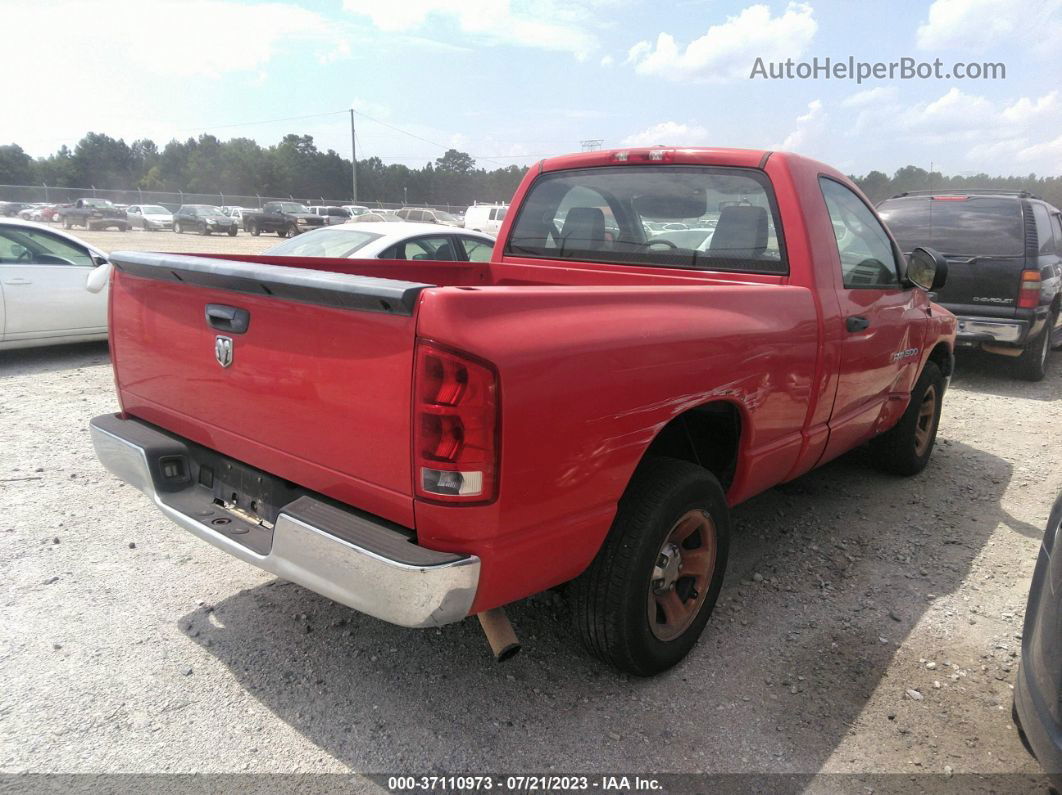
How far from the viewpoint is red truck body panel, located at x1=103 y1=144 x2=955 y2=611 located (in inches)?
79.0

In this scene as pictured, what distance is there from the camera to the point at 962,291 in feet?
25.7

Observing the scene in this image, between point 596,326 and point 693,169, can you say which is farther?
point 693,169

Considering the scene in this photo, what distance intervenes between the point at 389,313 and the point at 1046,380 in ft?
29.5

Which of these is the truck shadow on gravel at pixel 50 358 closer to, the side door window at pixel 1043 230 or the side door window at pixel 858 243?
the side door window at pixel 858 243

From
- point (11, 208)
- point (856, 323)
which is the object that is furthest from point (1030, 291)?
point (11, 208)

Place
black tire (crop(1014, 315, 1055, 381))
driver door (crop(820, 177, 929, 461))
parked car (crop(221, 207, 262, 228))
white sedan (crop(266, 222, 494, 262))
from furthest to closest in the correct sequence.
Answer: parked car (crop(221, 207, 262, 228))
black tire (crop(1014, 315, 1055, 381))
white sedan (crop(266, 222, 494, 262))
driver door (crop(820, 177, 929, 461))

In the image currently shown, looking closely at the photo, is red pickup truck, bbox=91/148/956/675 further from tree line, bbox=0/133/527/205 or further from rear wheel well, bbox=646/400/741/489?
tree line, bbox=0/133/527/205

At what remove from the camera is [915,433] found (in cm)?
483

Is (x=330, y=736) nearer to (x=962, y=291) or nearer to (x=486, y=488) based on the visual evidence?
(x=486, y=488)

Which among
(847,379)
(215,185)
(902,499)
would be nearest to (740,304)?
(847,379)

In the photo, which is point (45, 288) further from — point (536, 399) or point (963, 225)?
point (963, 225)

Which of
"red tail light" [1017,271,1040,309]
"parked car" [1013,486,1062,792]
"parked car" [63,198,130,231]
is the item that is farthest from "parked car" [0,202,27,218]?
"parked car" [1013,486,1062,792]

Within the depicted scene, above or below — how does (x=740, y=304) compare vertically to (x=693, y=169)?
below

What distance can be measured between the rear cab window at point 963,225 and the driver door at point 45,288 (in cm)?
844
